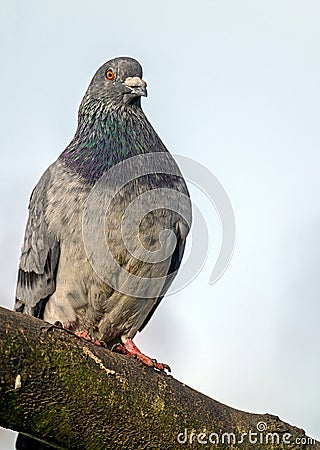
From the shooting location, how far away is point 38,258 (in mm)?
6871

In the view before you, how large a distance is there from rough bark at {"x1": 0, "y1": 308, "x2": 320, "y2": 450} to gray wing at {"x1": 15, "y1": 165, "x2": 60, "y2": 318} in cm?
234

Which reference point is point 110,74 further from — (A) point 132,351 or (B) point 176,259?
(A) point 132,351

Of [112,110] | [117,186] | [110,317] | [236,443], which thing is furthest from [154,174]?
[236,443]

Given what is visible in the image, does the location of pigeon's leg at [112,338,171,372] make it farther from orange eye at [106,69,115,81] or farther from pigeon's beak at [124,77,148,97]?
orange eye at [106,69,115,81]

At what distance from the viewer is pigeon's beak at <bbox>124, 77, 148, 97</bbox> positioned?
23.0 ft

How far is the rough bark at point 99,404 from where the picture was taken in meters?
3.74

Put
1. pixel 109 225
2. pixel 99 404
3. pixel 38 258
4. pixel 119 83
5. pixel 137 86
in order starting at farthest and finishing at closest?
pixel 119 83, pixel 137 86, pixel 38 258, pixel 109 225, pixel 99 404

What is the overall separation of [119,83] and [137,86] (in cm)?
30

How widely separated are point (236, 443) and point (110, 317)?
2.47m

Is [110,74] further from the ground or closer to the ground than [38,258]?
further from the ground

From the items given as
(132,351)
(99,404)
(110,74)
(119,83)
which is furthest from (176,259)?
(99,404)

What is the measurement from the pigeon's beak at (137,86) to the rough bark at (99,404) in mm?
3267

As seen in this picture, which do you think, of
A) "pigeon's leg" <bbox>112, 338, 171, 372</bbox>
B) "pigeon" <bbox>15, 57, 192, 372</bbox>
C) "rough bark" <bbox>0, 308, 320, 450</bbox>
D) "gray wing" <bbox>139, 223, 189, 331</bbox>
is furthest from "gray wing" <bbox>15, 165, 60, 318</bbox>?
"rough bark" <bbox>0, 308, 320, 450</bbox>

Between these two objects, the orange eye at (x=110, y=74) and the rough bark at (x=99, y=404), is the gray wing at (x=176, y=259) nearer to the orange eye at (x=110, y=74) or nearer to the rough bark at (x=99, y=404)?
the orange eye at (x=110, y=74)
